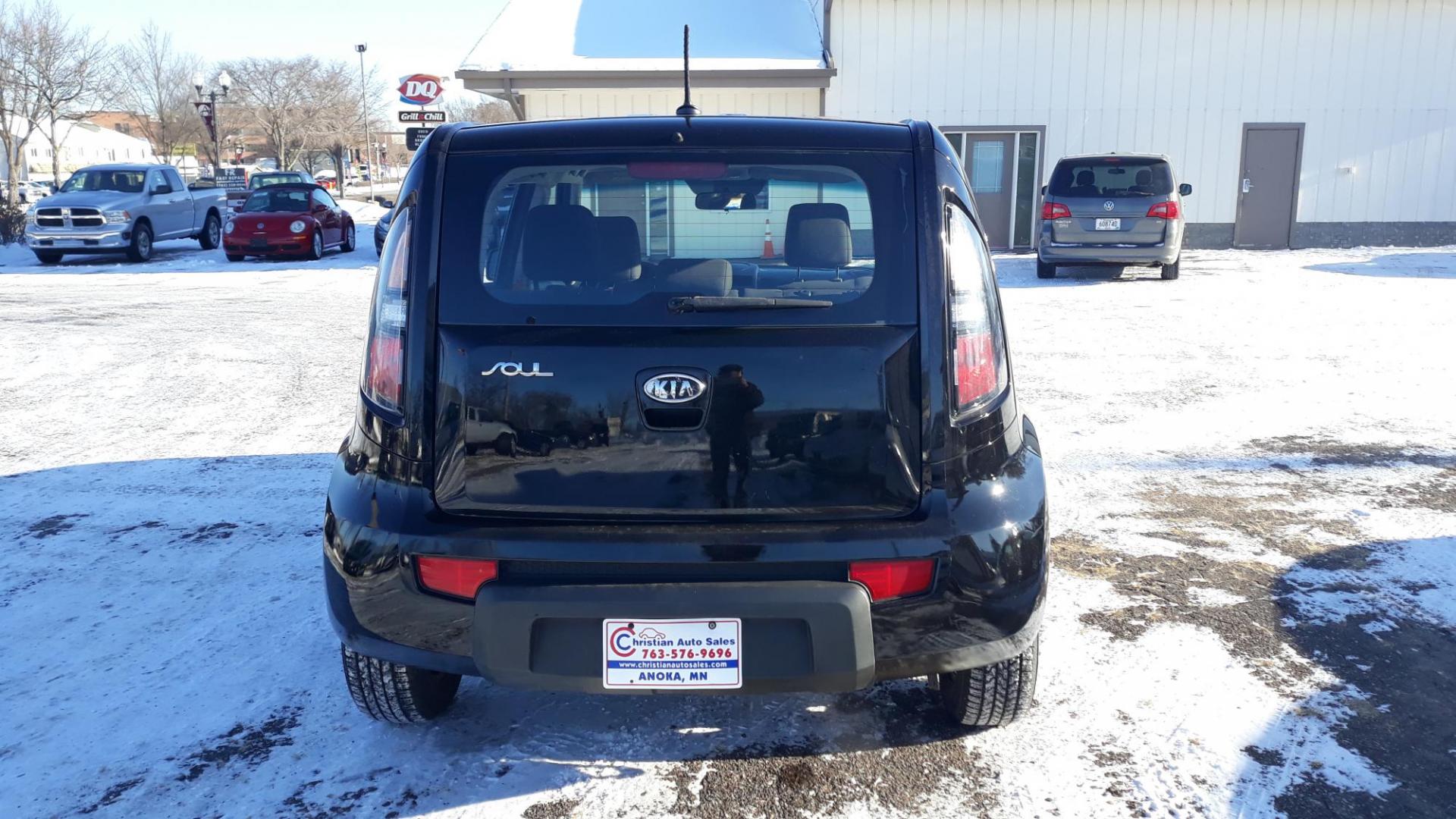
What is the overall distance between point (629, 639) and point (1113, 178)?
13591 mm

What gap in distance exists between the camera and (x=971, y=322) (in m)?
2.76

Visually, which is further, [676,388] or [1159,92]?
[1159,92]

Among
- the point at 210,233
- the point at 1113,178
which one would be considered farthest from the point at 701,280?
the point at 210,233

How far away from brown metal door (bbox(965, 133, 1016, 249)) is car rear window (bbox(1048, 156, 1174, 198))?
5.31 meters

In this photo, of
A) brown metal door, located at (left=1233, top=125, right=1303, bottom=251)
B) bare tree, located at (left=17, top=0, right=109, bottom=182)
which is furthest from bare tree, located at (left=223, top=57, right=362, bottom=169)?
brown metal door, located at (left=1233, top=125, right=1303, bottom=251)

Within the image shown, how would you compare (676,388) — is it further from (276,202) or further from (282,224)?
(276,202)

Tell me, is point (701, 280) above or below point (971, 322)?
above

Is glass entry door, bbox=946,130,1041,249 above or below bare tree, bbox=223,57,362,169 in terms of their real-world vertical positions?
below

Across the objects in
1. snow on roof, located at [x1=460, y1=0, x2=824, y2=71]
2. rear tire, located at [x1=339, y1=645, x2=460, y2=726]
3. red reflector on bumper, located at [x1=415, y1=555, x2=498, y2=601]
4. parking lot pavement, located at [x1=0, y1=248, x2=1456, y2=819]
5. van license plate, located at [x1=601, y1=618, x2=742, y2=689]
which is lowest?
parking lot pavement, located at [x1=0, y1=248, x2=1456, y2=819]

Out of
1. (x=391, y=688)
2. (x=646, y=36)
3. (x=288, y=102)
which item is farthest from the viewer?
(x=288, y=102)

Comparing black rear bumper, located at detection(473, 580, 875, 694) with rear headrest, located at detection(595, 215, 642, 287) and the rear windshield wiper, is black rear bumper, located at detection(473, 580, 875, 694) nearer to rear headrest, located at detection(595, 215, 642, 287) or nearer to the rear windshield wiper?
the rear windshield wiper

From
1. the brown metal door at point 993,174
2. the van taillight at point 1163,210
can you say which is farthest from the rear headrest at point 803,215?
the brown metal door at point 993,174

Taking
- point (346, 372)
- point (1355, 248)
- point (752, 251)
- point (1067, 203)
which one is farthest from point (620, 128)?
point (1355, 248)

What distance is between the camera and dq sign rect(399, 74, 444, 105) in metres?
21.1
